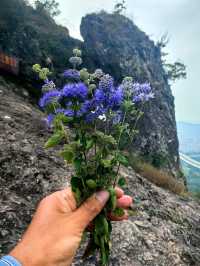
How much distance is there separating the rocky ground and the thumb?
329cm

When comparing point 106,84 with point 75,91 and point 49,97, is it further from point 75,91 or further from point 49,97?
point 49,97

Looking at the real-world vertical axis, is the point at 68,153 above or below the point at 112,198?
above

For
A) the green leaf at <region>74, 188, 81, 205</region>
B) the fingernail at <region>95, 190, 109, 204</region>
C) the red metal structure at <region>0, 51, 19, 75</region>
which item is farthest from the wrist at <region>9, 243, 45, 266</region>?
the red metal structure at <region>0, 51, 19, 75</region>

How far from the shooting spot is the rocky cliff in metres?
17.0

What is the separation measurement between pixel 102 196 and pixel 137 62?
28.7 metres

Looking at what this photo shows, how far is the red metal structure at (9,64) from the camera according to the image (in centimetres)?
1341

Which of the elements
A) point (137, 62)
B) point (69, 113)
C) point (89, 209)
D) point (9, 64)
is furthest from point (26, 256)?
point (137, 62)

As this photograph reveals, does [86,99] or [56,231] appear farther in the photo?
[86,99]

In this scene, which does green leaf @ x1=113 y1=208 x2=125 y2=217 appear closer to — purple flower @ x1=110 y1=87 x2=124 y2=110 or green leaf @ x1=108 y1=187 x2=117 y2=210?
green leaf @ x1=108 y1=187 x2=117 y2=210

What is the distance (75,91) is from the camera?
2863mm

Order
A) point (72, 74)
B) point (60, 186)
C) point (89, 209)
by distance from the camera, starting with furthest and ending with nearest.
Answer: point (60, 186)
point (72, 74)
point (89, 209)

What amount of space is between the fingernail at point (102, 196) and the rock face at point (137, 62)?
552 inches

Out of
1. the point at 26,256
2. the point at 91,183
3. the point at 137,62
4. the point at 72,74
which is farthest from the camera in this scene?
the point at 137,62

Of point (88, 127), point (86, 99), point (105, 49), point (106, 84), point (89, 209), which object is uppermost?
point (105, 49)
